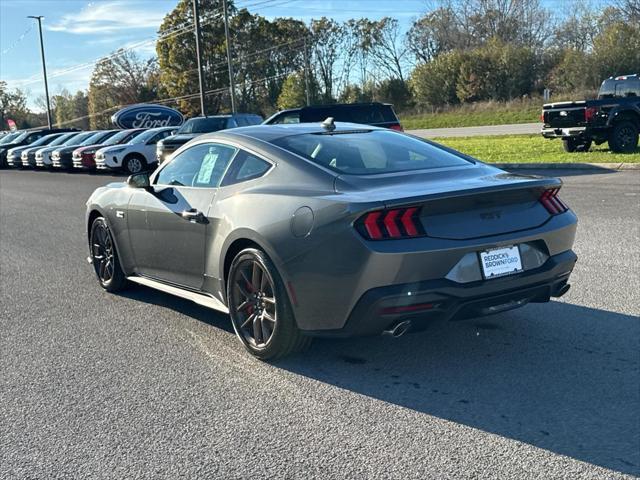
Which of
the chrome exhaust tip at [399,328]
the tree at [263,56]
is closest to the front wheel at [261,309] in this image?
the chrome exhaust tip at [399,328]

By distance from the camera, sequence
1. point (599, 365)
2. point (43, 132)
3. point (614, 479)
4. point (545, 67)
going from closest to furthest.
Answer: point (614, 479) < point (599, 365) < point (43, 132) < point (545, 67)

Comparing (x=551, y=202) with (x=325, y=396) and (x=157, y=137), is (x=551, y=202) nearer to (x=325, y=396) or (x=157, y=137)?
(x=325, y=396)

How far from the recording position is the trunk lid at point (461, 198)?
12.7 ft

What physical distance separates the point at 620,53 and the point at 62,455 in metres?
50.9

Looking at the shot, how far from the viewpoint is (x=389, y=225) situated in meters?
3.81

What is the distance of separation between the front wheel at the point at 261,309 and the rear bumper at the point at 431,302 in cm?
22

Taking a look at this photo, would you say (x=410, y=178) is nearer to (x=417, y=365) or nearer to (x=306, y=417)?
(x=417, y=365)

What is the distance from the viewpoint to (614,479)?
2.98 metres

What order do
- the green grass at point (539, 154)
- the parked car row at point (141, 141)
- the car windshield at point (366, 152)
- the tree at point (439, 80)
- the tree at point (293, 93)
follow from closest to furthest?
the car windshield at point (366, 152)
the parked car row at point (141, 141)
the green grass at point (539, 154)
the tree at point (439, 80)
the tree at point (293, 93)

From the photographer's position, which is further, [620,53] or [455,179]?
[620,53]

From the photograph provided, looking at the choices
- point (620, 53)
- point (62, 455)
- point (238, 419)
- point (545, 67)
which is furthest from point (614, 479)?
point (545, 67)

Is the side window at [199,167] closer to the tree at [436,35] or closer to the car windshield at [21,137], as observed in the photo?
the car windshield at [21,137]

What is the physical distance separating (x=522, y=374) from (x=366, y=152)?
1.77 metres

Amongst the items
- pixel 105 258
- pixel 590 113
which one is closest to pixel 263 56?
pixel 590 113
